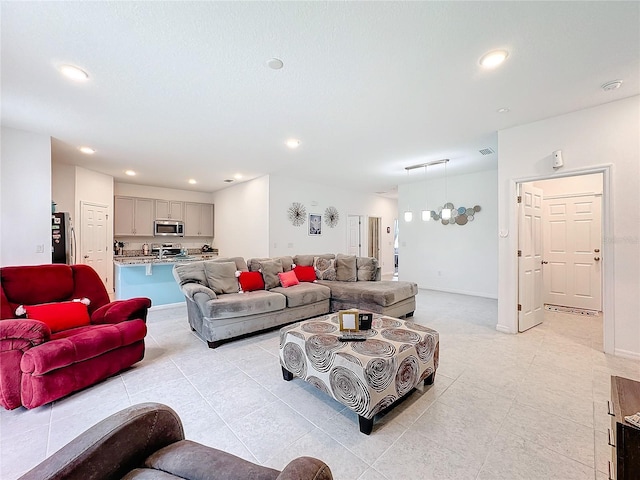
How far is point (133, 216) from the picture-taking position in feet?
22.4

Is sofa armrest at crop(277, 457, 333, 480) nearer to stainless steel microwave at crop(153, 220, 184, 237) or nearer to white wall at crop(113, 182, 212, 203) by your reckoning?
stainless steel microwave at crop(153, 220, 184, 237)

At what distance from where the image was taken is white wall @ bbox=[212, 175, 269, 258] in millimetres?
6086

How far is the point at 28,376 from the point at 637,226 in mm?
5471

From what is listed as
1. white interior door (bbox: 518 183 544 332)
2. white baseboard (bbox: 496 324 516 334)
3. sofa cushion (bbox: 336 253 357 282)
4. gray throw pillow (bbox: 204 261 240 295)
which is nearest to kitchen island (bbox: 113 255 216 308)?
gray throw pillow (bbox: 204 261 240 295)

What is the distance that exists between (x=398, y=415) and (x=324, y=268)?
9.92 feet

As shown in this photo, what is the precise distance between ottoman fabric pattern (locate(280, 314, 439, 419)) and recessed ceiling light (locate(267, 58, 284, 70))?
223cm

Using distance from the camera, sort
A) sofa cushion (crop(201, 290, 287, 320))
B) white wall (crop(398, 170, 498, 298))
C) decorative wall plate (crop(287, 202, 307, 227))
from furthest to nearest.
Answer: decorative wall plate (crop(287, 202, 307, 227))
white wall (crop(398, 170, 498, 298))
sofa cushion (crop(201, 290, 287, 320))

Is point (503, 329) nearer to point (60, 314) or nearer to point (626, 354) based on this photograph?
point (626, 354)

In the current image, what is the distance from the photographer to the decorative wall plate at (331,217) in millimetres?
7117

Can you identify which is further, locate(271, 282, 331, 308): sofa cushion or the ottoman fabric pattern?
locate(271, 282, 331, 308): sofa cushion

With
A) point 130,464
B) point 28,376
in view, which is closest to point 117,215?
point 28,376

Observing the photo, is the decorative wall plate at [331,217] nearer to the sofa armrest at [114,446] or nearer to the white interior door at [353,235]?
the white interior door at [353,235]

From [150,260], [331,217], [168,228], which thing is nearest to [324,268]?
[331,217]

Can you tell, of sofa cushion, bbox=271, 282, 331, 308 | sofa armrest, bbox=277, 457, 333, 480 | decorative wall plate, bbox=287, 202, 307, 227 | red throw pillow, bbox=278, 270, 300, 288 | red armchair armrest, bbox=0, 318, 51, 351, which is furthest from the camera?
decorative wall plate, bbox=287, 202, 307, 227
